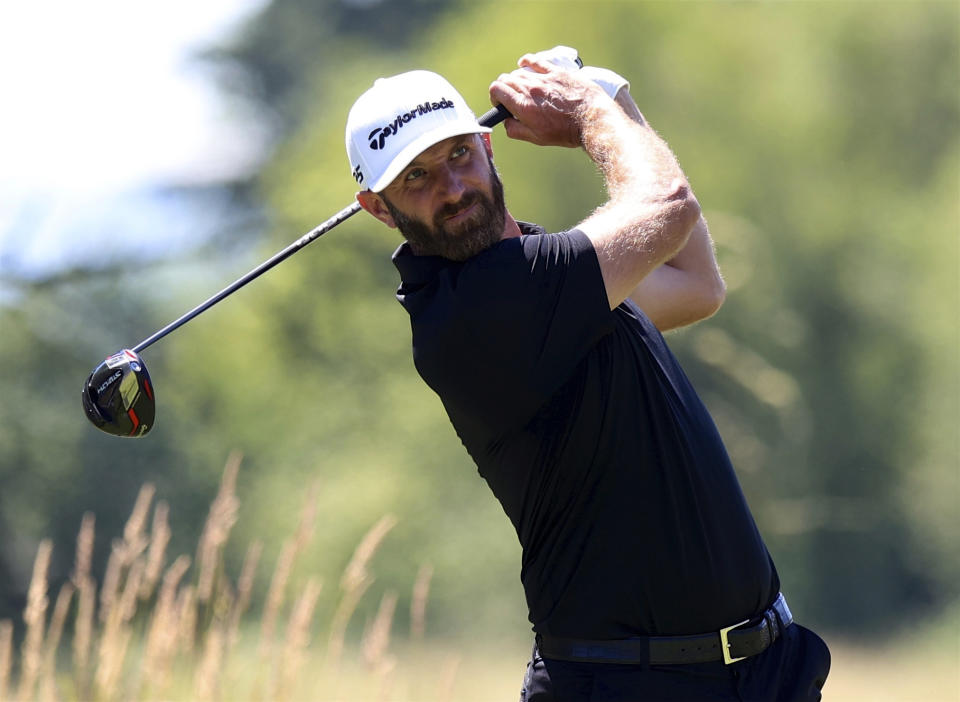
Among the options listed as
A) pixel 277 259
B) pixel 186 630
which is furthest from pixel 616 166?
pixel 186 630

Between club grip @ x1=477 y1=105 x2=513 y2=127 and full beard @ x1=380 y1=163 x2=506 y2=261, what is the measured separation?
0.24m

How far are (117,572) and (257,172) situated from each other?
44.3 ft

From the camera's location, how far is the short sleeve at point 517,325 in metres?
2.38

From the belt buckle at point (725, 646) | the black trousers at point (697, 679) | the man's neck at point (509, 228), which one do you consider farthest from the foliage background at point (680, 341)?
the belt buckle at point (725, 646)

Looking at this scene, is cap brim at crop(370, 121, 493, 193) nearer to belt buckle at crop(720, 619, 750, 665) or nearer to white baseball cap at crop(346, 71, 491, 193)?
white baseball cap at crop(346, 71, 491, 193)

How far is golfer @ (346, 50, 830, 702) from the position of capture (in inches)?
91.9

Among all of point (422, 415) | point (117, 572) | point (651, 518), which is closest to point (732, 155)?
point (422, 415)

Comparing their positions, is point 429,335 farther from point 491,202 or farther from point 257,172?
point 257,172

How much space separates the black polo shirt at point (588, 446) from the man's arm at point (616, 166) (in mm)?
55

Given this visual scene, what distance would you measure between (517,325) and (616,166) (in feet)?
1.17

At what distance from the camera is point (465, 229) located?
2.53 m

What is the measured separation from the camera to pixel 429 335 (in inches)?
95.8

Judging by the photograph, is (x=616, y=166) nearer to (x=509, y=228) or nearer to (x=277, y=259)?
(x=509, y=228)

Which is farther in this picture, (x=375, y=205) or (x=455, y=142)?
(x=375, y=205)
